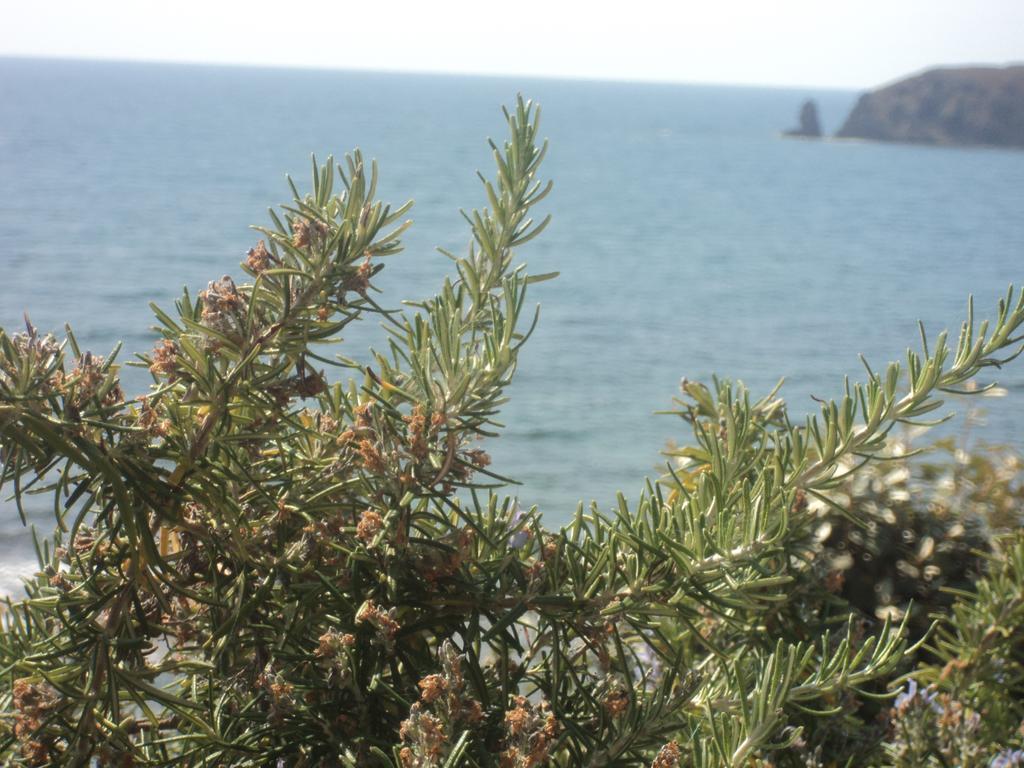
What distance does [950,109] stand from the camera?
98125mm

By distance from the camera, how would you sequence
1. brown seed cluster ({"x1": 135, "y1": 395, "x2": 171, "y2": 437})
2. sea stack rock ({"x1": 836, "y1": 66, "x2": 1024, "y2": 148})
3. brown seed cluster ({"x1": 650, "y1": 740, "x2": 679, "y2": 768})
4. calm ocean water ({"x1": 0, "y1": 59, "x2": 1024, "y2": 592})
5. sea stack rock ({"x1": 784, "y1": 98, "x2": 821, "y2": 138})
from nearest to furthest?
1. brown seed cluster ({"x1": 650, "y1": 740, "x2": 679, "y2": 768})
2. brown seed cluster ({"x1": 135, "y1": 395, "x2": 171, "y2": 437})
3. calm ocean water ({"x1": 0, "y1": 59, "x2": 1024, "y2": 592})
4. sea stack rock ({"x1": 836, "y1": 66, "x2": 1024, "y2": 148})
5. sea stack rock ({"x1": 784, "y1": 98, "x2": 821, "y2": 138})

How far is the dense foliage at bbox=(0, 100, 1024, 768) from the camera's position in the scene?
42.0 inches

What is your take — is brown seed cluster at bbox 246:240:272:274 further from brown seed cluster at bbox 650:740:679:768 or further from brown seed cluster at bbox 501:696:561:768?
brown seed cluster at bbox 650:740:679:768

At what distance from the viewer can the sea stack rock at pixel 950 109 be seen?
95.0m

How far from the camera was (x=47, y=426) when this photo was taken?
0.98m

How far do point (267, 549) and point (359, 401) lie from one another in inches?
10.4

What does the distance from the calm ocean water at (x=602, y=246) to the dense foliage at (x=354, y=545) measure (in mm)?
4971

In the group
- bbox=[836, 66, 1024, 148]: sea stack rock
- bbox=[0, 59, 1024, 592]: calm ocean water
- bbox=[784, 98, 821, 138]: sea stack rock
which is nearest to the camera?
bbox=[0, 59, 1024, 592]: calm ocean water

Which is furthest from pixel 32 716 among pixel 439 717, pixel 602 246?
pixel 602 246

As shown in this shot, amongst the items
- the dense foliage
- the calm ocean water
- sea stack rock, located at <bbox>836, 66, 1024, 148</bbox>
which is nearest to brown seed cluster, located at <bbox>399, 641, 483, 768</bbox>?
the dense foliage

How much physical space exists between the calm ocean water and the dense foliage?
4971mm

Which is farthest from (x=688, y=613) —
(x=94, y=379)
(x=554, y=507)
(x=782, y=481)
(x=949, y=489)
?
(x=554, y=507)

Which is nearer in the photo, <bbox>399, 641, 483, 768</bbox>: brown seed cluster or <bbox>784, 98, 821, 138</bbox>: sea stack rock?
<bbox>399, 641, 483, 768</bbox>: brown seed cluster

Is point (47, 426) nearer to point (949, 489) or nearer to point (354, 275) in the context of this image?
point (354, 275)
